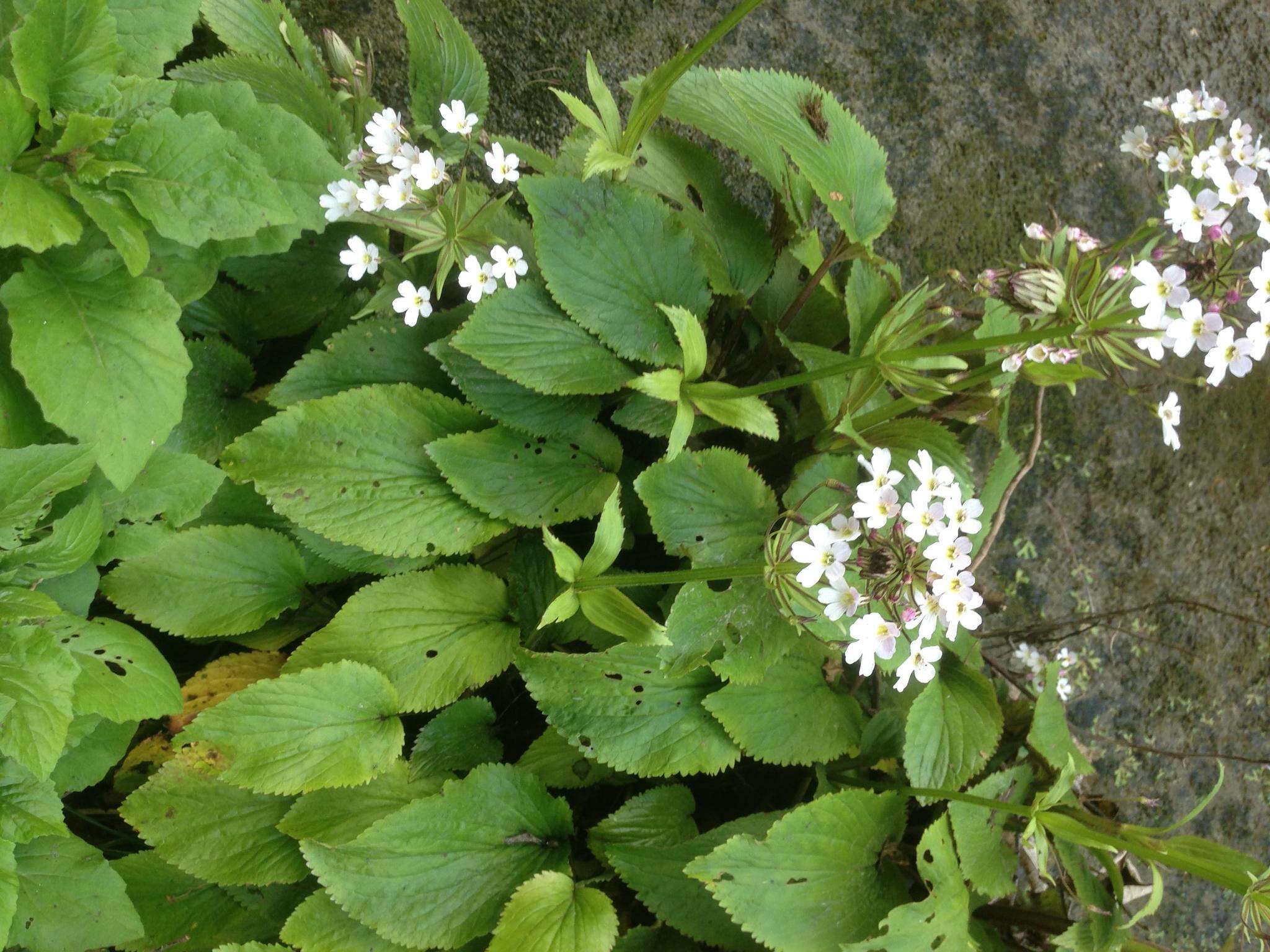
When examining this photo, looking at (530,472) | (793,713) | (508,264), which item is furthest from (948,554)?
(508,264)

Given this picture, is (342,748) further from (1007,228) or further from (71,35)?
(1007,228)

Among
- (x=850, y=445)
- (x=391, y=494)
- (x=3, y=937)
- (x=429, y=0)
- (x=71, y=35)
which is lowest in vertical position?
(x=3, y=937)

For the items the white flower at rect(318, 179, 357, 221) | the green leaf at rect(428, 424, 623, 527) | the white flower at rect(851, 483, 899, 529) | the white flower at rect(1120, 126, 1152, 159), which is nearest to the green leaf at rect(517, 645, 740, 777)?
the green leaf at rect(428, 424, 623, 527)

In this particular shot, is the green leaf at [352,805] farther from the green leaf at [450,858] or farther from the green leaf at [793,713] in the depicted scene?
the green leaf at [793,713]

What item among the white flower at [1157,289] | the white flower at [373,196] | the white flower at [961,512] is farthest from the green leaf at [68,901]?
the white flower at [1157,289]

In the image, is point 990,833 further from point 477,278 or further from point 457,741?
point 477,278

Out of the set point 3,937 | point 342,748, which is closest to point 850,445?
point 342,748

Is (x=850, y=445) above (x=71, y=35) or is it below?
below
